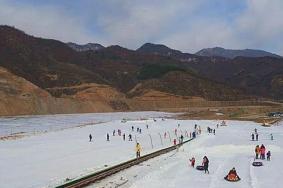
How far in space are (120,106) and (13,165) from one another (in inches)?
4991

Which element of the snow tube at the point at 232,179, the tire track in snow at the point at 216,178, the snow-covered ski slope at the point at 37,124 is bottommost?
the tire track in snow at the point at 216,178

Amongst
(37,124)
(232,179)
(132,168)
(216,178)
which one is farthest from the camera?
(37,124)

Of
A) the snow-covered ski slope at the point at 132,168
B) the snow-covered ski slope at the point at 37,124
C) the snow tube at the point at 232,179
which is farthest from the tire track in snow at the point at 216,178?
the snow-covered ski slope at the point at 37,124

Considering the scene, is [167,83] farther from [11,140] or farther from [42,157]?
[42,157]

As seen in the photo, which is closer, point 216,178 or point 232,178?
point 232,178

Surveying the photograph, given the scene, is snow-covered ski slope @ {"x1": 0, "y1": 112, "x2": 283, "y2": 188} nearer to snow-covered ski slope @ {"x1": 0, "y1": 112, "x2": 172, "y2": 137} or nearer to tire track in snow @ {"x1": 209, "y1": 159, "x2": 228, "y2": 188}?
tire track in snow @ {"x1": 209, "y1": 159, "x2": 228, "y2": 188}

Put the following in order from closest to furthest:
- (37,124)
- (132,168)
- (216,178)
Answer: (216,178)
(132,168)
(37,124)

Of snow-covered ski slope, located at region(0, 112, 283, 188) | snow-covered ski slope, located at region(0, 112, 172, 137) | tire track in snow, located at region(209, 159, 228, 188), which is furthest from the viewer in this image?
snow-covered ski slope, located at region(0, 112, 172, 137)

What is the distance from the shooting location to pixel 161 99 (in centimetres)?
17888

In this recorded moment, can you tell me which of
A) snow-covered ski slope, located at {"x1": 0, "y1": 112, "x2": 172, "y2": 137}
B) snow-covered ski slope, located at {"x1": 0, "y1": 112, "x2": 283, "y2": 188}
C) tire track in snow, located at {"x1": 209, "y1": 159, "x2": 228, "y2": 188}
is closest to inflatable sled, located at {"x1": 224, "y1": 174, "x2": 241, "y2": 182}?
snow-covered ski slope, located at {"x1": 0, "y1": 112, "x2": 283, "y2": 188}

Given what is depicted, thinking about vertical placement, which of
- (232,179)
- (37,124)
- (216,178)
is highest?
(37,124)

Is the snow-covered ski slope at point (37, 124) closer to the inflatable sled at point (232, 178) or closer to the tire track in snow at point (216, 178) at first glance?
the tire track in snow at point (216, 178)

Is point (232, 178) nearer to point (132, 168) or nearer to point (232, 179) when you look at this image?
point (232, 179)

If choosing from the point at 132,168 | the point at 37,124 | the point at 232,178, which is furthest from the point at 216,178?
the point at 37,124
